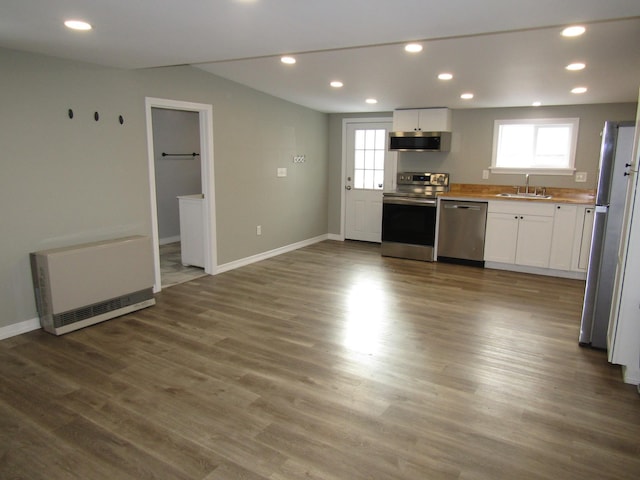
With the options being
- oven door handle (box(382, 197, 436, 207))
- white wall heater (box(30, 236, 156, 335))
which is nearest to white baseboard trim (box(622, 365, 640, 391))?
oven door handle (box(382, 197, 436, 207))

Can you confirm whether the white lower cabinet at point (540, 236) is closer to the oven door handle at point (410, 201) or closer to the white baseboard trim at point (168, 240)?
the oven door handle at point (410, 201)

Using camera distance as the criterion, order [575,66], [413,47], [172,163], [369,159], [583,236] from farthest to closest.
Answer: [369,159]
[172,163]
[583,236]
[575,66]
[413,47]

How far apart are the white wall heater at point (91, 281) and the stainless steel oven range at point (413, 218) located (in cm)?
349

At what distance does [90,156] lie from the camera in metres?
3.71

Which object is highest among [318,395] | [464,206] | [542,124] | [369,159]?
[542,124]

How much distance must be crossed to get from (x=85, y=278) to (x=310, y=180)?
4.10 m

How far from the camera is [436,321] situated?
12.4 feet

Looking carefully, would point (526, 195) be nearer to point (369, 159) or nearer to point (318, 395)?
point (369, 159)

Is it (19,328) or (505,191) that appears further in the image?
(505,191)

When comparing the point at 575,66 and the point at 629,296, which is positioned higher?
the point at 575,66

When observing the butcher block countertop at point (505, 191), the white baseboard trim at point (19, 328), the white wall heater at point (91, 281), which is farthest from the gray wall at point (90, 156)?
the butcher block countertop at point (505, 191)

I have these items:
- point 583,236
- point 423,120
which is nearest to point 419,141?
point 423,120

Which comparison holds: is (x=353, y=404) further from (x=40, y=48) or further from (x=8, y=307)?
(x=40, y=48)

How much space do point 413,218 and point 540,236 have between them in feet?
5.39
